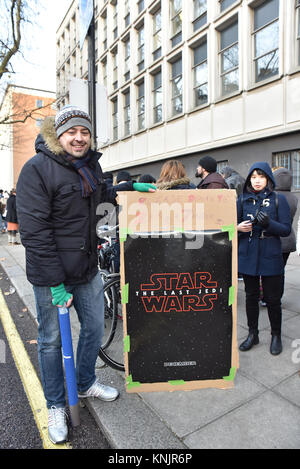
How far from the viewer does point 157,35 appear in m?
16.1

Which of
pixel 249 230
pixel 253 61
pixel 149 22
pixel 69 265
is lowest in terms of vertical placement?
pixel 69 265

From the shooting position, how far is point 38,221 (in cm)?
191

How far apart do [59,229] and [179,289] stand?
1010 millimetres

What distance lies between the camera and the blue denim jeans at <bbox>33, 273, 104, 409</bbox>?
Result: 2.10m

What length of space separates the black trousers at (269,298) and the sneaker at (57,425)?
198 cm

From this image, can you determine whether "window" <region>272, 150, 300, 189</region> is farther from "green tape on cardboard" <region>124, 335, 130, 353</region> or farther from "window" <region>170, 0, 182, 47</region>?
"green tape on cardboard" <region>124, 335, 130, 353</region>

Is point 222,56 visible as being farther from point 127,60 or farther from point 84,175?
point 84,175

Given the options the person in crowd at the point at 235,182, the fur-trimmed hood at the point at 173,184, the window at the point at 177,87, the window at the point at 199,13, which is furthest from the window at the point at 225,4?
the fur-trimmed hood at the point at 173,184

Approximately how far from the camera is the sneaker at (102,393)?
2434 mm

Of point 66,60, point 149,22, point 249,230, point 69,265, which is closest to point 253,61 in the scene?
point 149,22

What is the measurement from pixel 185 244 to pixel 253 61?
11.0 m

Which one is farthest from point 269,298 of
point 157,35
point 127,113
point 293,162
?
point 127,113

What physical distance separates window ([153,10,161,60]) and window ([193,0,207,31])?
9.14 ft
